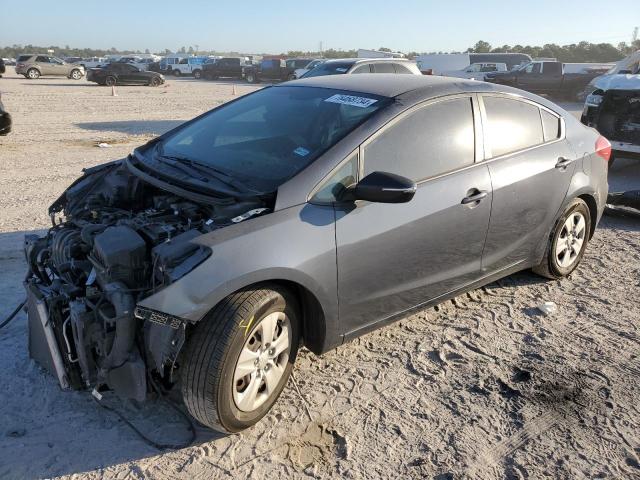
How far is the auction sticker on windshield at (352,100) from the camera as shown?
3700 millimetres

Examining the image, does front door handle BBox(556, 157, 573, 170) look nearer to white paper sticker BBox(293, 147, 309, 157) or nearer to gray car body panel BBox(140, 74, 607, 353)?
gray car body panel BBox(140, 74, 607, 353)

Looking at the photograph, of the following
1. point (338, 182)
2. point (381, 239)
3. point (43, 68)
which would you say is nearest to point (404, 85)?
point (338, 182)

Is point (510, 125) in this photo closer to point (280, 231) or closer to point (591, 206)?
point (591, 206)

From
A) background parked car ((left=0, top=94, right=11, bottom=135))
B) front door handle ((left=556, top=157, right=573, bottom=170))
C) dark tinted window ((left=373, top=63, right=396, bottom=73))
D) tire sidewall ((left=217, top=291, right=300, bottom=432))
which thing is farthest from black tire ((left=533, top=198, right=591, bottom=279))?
dark tinted window ((left=373, top=63, right=396, bottom=73))

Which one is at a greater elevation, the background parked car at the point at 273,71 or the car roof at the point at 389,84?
the car roof at the point at 389,84

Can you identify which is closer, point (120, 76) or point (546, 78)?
point (546, 78)

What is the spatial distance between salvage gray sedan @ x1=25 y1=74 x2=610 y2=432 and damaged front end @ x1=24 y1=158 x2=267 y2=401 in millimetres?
10

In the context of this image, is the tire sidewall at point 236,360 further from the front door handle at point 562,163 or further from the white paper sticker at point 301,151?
the front door handle at point 562,163

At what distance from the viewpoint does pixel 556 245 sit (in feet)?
15.7

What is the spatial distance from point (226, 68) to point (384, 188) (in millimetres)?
42513

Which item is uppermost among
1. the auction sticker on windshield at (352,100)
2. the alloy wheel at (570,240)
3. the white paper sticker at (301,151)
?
the auction sticker on windshield at (352,100)

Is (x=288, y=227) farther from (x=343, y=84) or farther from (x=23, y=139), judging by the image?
(x=23, y=139)

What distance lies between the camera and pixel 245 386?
3.00 m

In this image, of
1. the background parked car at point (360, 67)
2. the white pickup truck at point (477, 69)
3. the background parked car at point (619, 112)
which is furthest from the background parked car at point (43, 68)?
the background parked car at point (619, 112)
